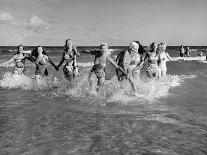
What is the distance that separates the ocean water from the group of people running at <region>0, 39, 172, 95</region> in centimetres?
36

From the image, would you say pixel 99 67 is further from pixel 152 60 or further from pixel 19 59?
pixel 19 59

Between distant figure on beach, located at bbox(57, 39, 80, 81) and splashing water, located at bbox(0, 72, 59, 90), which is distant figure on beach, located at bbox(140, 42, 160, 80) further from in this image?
splashing water, located at bbox(0, 72, 59, 90)

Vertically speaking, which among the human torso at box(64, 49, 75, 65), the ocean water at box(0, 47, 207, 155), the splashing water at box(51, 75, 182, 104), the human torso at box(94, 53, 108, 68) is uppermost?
the human torso at box(64, 49, 75, 65)

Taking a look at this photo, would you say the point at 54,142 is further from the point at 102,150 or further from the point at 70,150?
the point at 102,150

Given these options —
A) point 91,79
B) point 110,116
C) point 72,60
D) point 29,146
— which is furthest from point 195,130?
point 72,60

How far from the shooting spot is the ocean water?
5169 millimetres

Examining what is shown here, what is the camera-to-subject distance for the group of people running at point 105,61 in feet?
32.0

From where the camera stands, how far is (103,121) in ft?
22.5

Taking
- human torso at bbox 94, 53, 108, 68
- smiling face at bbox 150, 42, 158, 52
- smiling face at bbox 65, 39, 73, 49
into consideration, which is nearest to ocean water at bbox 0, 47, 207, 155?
human torso at bbox 94, 53, 108, 68

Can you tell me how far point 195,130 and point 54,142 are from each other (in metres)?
2.62

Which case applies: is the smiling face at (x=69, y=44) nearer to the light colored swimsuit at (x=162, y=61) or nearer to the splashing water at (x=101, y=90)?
the splashing water at (x=101, y=90)

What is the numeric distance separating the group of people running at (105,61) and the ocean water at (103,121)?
36 centimetres

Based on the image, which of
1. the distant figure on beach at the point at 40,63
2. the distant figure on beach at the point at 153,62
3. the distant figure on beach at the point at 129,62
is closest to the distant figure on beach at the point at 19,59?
the distant figure on beach at the point at 40,63

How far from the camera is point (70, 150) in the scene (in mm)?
5027
